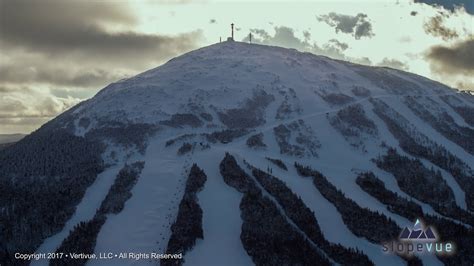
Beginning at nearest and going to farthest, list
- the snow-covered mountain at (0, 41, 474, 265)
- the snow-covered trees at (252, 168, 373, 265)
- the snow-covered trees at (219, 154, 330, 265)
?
1. the snow-covered trees at (219, 154, 330, 265)
2. the snow-covered trees at (252, 168, 373, 265)
3. the snow-covered mountain at (0, 41, 474, 265)

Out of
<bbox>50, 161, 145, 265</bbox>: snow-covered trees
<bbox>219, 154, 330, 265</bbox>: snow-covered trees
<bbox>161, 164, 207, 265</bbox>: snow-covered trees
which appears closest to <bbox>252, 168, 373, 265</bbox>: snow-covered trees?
<bbox>219, 154, 330, 265</bbox>: snow-covered trees

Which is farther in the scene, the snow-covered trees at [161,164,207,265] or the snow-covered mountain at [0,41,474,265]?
the snow-covered mountain at [0,41,474,265]

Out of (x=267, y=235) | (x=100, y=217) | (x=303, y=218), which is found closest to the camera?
(x=267, y=235)

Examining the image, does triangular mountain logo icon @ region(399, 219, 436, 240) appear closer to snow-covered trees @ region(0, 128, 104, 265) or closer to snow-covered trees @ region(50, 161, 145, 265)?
snow-covered trees @ region(50, 161, 145, 265)

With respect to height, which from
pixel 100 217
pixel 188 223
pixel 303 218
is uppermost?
pixel 100 217

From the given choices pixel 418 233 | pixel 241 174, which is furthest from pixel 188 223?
pixel 418 233

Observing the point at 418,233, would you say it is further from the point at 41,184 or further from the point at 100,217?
the point at 41,184
